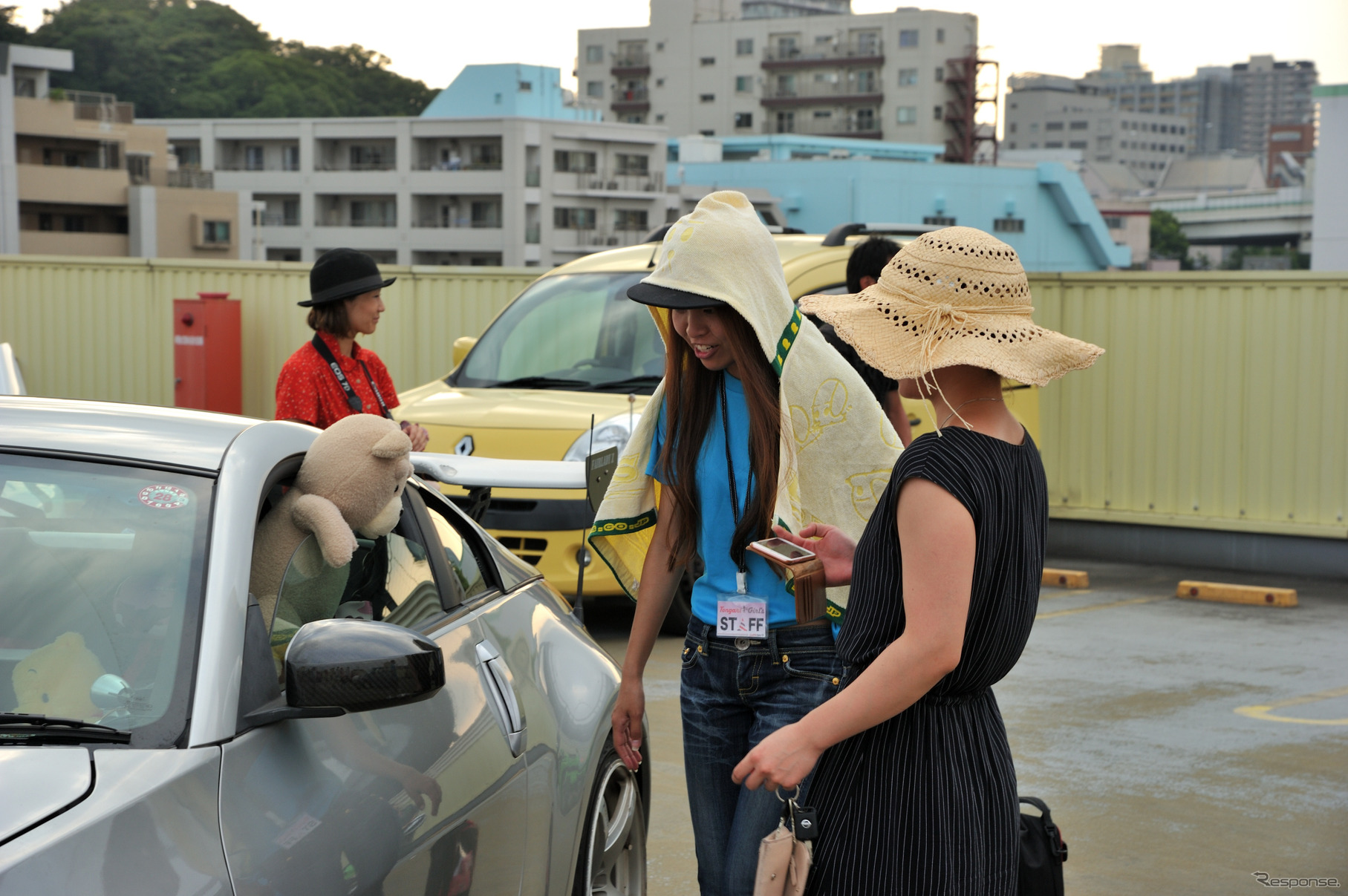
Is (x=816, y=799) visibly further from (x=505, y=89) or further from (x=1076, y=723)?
(x=505, y=89)

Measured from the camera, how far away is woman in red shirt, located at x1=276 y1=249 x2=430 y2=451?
5496 mm

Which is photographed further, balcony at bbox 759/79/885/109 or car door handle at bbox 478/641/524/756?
balcony at bbox 759/79/885/109

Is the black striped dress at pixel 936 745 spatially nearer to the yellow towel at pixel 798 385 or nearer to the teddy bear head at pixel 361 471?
the yellow towel at pixel 798 385

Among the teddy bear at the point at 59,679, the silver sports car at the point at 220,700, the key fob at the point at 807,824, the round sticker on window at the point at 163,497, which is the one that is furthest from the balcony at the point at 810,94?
the teddy bear at the point at 59,679

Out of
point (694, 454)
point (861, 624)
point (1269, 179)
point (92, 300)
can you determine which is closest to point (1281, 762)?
point (694, 454)

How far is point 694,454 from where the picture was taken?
3.19 metres

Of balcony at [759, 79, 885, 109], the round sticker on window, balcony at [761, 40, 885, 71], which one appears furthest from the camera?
balcony at [759, 79, 885, 109]

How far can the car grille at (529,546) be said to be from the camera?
7.72 metres

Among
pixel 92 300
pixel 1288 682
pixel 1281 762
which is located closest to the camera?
pixel 1281 762

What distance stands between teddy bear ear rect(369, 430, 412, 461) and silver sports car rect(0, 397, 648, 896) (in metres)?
0.16

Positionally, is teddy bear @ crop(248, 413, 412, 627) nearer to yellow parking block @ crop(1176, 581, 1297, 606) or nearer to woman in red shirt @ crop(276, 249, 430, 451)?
woman in red shirt @ crop(276, 249, 430, 451)

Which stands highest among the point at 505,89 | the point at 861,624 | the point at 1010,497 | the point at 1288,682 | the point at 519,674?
the point at 505,89

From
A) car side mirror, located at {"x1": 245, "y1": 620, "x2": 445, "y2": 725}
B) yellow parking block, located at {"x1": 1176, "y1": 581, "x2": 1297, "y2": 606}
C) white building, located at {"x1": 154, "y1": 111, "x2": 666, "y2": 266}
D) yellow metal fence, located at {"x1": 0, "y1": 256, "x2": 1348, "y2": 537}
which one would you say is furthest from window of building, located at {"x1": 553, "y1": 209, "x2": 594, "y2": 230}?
car side mirror, located at {"x1": 245, "y1": 620, "x2": 445, "y2": 725}

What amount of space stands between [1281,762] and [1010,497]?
14.6 ft
